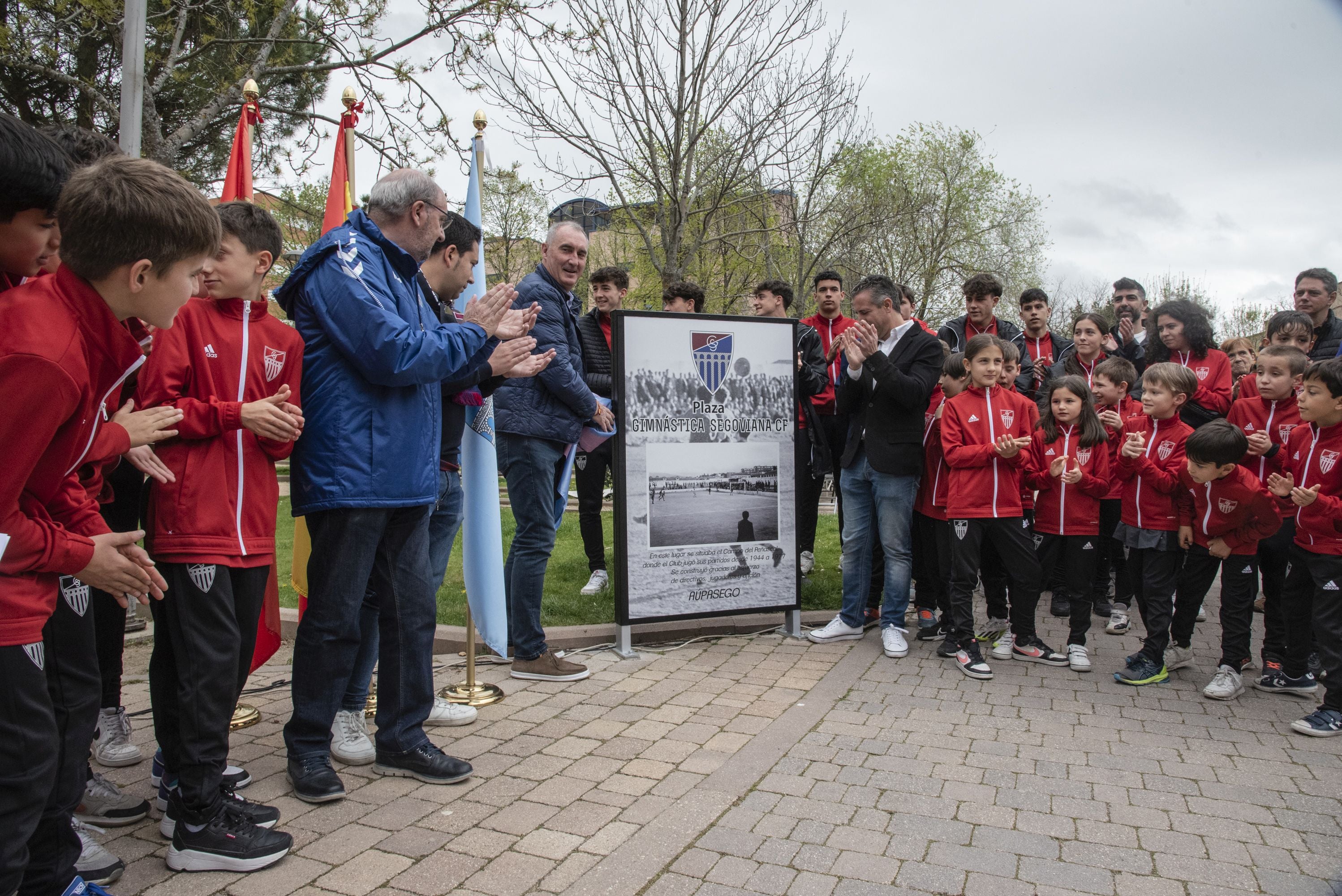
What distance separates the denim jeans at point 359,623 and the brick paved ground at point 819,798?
0.25 meters

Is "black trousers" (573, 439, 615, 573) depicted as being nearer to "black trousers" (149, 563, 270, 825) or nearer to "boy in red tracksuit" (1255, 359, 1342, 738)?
"black trousers" (149, 563, 270, 825)

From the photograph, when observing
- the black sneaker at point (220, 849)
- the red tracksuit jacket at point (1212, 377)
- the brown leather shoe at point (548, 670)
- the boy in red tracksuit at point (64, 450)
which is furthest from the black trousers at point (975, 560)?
the boy in red tracksuit at point (64, 450)

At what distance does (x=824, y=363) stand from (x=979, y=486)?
68.9 inches

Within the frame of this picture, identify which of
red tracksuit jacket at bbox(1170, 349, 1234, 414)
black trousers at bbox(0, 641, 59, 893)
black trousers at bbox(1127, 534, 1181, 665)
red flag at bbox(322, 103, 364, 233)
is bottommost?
black trousers at bbox(1127, 534, 1181, 665)

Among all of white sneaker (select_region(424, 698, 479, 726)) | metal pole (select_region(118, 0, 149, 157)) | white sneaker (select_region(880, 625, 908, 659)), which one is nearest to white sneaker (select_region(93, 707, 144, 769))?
white sneaker (select_region(424, 698, 479, 726))

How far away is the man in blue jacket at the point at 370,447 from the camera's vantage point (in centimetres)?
335

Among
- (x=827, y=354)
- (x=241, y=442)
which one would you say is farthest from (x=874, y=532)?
(x=241, y=442)

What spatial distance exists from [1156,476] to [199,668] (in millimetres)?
5260

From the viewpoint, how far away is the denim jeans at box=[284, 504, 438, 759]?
11.3ft

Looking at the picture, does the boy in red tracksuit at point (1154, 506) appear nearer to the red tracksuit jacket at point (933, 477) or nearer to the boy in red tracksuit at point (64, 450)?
the red tracksuit jacket at point (933, 477)

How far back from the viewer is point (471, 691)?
4.78 m

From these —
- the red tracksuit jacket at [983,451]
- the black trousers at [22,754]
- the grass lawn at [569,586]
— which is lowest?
the grass lawn at [569,586]

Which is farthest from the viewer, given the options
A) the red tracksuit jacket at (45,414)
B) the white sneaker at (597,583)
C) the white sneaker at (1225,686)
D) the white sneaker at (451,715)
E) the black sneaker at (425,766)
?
the white sneaker at (597,583)

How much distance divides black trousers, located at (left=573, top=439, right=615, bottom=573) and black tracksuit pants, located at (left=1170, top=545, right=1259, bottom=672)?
13.4 ft
